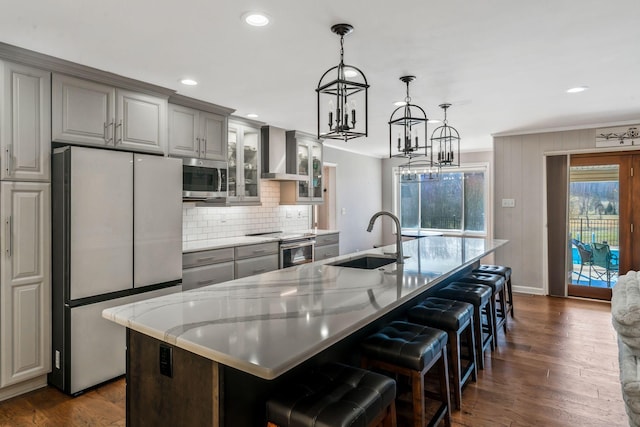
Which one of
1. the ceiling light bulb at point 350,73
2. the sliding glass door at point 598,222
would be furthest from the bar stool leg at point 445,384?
the sliding glass door at point 598,222

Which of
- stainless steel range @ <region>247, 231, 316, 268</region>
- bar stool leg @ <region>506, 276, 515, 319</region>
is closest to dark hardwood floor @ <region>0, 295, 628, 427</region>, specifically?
bar stool leg @ <region>506, 276, 515, 319</region>

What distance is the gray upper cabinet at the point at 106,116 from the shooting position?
9.28 feet

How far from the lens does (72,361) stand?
8.93 ft

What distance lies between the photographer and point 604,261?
17.5 ft

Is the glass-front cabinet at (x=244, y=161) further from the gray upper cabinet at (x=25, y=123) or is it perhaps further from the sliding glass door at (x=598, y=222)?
the sliding glass door at (x=598, y=222)

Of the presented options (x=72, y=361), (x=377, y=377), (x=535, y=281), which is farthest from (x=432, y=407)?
(x=535, y=281)

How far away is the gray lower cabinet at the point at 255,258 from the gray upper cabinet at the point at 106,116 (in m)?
1.40

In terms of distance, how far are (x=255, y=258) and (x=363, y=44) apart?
267 centimetres

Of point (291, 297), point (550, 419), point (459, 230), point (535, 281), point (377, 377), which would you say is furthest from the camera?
point (459, 230)

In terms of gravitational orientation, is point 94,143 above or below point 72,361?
above

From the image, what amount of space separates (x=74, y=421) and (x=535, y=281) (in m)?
5.72

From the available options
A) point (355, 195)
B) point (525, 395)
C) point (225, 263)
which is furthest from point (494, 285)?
point (355, 195)

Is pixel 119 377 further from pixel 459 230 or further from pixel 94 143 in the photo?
pixel 459 230

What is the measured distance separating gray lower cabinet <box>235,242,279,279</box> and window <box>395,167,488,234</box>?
13.1 feet
